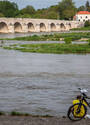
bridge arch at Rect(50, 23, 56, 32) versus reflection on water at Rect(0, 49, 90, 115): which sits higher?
bridge arch at Rect(50, 23, 56, 32)

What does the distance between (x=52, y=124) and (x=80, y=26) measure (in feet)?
384

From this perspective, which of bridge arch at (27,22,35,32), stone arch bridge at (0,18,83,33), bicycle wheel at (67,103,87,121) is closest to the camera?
bicycle wheel at (67,103,87,121)

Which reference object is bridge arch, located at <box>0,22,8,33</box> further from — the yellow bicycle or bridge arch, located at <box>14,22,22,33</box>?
the yellow bicycle

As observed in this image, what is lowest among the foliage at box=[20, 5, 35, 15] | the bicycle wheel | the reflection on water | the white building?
the reflection on water

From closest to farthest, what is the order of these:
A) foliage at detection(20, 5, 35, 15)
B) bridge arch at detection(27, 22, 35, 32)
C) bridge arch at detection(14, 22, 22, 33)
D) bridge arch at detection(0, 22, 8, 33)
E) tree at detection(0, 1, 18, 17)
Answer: bridge arch at detection(0, 22, 8, 33) → bridge arch at detection(14, 22, 22, 33) → bridge arch at detection(27, 22, 35, 32) → tree at detection(0, 1, 18, 17) → foliage at detection(20, 5, 35, 15)

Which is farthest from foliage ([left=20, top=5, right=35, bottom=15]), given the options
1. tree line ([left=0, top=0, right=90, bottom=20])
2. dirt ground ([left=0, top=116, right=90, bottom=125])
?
dirt ground ([left=0, top=116, right=90, bottom=125])

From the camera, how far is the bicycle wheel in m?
9.58

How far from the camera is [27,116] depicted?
10.5 m

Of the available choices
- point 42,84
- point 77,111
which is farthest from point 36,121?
point 42,84

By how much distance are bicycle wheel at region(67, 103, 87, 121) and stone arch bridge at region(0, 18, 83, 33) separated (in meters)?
76.3

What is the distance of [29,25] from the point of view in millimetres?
101312

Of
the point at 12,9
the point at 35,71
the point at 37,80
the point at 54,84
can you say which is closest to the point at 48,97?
the point at 54,84

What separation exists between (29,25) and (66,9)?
44.1m

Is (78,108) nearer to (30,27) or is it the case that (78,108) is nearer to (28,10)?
(30,27)
